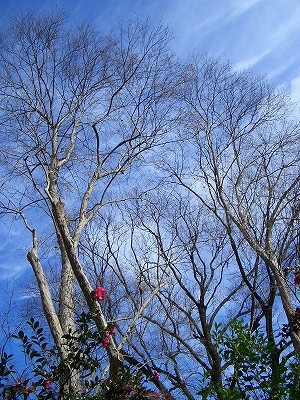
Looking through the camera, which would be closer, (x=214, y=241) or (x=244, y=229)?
(x=244, y=229)

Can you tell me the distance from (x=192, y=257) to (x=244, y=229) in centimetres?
163

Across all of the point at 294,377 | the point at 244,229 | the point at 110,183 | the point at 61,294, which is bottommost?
the point at 294,377

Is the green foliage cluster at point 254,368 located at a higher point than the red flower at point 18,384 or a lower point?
lower

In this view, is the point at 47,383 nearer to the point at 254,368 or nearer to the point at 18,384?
the point at 18,384

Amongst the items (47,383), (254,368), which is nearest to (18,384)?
(47,383)

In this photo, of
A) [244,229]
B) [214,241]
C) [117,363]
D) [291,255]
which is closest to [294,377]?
[117,363]

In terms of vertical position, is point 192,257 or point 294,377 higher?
point 192,257

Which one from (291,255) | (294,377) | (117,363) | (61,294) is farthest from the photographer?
(291,255)

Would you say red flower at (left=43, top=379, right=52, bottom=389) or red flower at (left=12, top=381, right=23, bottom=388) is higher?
red flower at (left=12, top=381, right=23, bottom=388)

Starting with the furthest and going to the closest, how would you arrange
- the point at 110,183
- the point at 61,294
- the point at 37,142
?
the point at 110,183, the point at 37,142, the point at 61,294

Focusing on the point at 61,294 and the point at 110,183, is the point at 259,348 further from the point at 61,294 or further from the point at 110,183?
the point at 110,183

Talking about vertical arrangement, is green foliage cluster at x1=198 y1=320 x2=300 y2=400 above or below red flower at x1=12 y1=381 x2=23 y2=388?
below

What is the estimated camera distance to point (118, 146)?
7508 mm

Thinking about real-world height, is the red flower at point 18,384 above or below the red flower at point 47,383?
above
